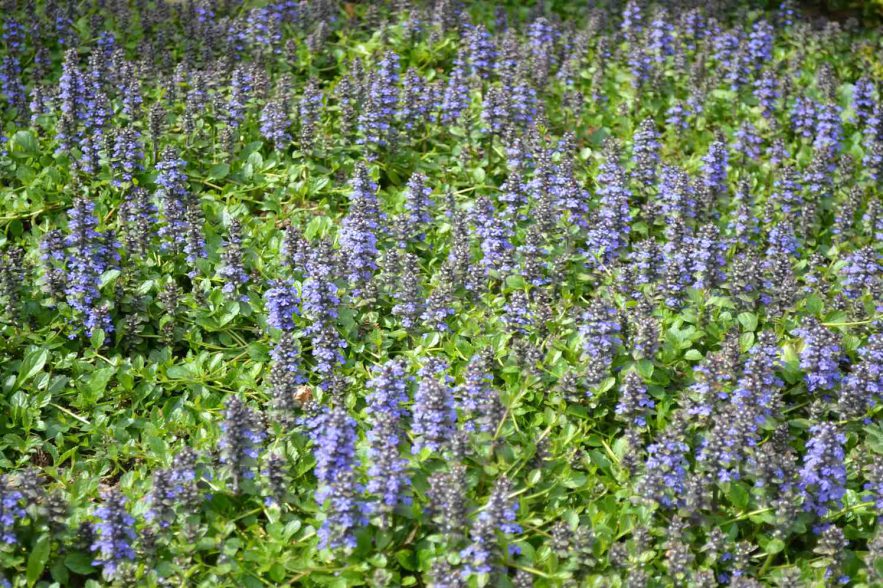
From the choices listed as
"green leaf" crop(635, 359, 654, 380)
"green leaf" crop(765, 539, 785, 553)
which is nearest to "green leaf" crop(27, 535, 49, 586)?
"green leaf" crop(635, 359, 654, 380)

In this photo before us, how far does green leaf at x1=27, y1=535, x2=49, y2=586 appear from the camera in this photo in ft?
17.2

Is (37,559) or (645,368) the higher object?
(645,368)

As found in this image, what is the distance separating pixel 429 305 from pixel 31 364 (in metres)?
2.69

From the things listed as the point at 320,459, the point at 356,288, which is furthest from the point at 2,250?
the point at 320,459

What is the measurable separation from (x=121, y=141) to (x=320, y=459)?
3845 mm

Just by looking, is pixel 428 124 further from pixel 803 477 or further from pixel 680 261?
pixel 803 477

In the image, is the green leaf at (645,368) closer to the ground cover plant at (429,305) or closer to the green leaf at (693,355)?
the ground cover plant at (429,305)

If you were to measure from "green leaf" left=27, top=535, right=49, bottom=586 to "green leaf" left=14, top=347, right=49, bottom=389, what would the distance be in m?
1.54

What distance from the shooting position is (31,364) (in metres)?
6.57

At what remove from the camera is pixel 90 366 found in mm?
6719

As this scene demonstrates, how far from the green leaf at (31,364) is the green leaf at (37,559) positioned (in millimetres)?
1542

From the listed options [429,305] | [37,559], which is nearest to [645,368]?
[429,305]

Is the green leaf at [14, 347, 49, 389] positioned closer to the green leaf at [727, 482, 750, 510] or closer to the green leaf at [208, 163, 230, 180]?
the green leaf at [208, 163, 230, 180]

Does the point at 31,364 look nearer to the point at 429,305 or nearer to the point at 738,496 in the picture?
the point at 429,305
